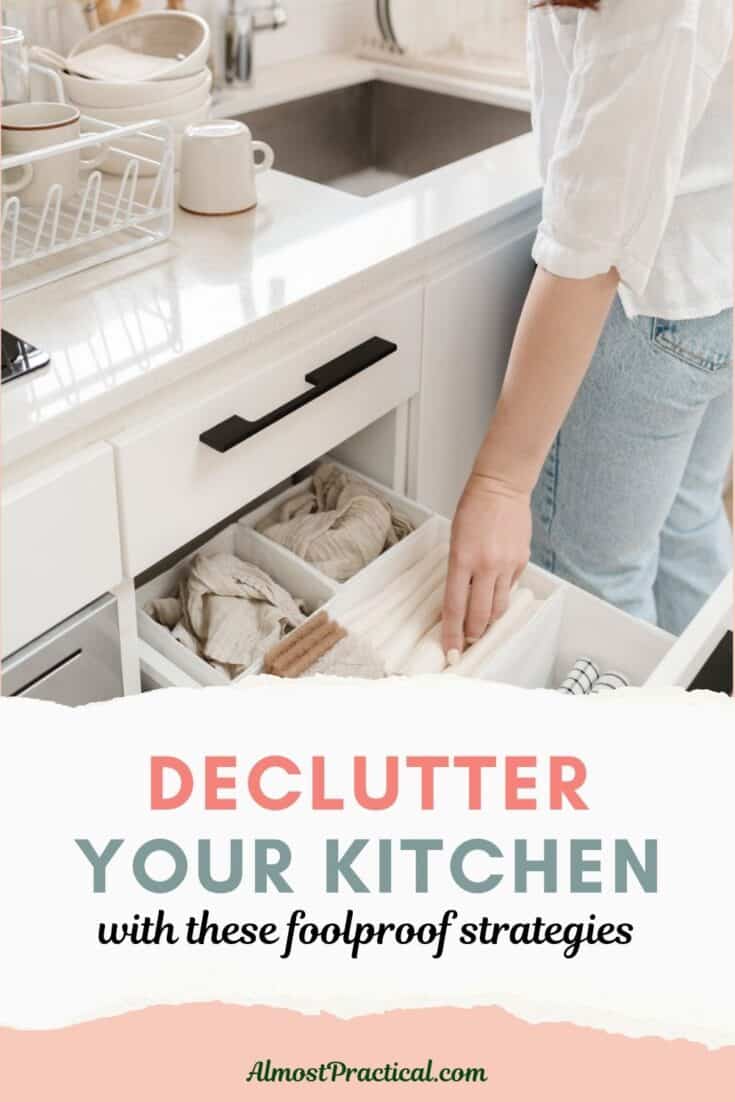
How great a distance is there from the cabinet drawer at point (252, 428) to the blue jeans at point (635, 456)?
21 cm

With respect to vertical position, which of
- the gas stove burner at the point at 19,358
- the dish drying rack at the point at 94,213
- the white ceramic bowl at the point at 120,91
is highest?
the white ceramic bowl at the point at 120,91

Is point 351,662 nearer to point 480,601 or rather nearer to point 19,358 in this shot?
point 480,601

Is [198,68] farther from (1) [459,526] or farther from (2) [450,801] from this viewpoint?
(2) [450,801]

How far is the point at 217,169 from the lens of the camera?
3.55ft

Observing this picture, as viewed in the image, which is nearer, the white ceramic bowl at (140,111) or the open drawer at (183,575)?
the open drawer at (183,575)

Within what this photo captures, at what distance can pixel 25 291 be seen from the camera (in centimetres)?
94

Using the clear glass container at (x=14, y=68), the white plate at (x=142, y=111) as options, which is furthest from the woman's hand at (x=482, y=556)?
the clear glass container at (x=14, y=68)

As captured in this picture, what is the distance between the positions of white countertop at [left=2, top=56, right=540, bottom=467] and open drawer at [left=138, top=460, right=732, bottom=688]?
26 centimetres

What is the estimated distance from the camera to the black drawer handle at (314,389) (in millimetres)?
926

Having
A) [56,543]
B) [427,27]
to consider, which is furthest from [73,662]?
[427,27]

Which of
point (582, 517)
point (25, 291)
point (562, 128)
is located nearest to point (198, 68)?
point (25, 291)

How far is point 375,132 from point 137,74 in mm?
660

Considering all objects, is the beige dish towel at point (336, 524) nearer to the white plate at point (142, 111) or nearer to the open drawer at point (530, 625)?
the open drawer at point (530, 625)

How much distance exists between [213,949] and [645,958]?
0.30m
